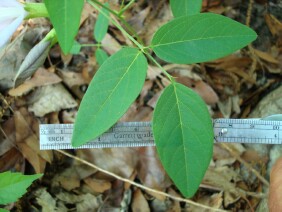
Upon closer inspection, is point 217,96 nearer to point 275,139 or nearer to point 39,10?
point 275,139

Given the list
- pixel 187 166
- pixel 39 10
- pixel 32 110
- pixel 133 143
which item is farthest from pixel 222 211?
pixel 39 10

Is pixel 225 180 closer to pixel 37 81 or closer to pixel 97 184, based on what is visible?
pixel 97 184

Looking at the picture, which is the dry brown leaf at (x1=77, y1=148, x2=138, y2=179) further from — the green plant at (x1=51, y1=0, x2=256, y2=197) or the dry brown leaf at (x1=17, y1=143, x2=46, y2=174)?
the green plant at (x1=51, y1=0, x2=256, y2=197)

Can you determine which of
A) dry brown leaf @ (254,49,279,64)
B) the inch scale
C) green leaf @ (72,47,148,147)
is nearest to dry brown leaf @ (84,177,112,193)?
the inch scale

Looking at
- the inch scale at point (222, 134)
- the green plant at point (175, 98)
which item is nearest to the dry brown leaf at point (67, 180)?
the inch scale at point (222, 134)

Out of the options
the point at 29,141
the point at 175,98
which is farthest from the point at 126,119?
the point at 175,98

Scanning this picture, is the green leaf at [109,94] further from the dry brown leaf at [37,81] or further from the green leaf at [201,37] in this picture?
the dry brown leaf at [37,81]
